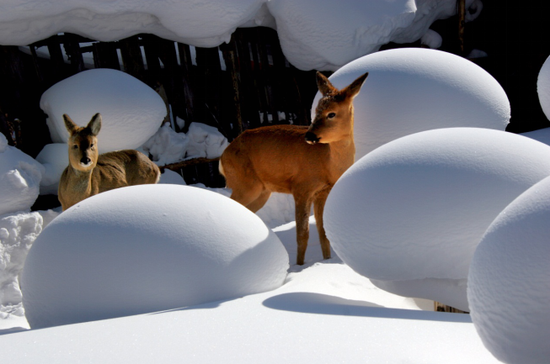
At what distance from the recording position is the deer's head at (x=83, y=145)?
5.27m

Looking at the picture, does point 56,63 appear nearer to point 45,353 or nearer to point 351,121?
point 351,121

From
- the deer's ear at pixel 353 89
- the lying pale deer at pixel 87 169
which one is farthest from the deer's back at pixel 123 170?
the deer's ear at pixel 353 89

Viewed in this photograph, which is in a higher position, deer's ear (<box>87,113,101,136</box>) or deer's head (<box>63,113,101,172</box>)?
deer's ear (<box>87,113,101,136</box>)

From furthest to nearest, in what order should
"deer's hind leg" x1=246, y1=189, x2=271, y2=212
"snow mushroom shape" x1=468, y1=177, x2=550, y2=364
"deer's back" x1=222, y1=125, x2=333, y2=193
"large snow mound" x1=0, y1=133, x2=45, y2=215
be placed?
"deer's hind leg" x1=246, y1=189, x2=271, y2=212 < "large snow mound" x1=0, y1=133, x2=45, y2=215 < "deer's back" x1=222, y1=125, x2=333, y2=193 < "snow mushroom shape" x1=468, y1=177, x2=550, y2=364

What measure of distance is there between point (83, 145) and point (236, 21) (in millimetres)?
3137

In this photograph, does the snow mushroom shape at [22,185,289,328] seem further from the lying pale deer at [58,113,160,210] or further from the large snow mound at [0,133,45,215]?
the large snow mound at [0,133,45,215]

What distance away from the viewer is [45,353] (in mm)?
2598

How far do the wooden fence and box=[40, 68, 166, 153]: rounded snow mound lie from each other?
34cm

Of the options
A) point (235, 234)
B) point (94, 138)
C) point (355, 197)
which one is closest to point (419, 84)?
point (355, 197)

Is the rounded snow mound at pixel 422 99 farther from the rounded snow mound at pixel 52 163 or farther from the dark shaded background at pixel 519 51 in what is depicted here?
the dark shaded background at pixel 519 51

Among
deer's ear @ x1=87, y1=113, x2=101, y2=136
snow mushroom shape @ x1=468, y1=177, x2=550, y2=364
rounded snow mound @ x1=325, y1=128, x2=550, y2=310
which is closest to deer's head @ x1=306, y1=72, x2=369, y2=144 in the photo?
rounded snow mound @ x1=325, y1=128, x2=550, y2=310

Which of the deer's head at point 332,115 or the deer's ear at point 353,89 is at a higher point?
the deer's ear at point 353,89

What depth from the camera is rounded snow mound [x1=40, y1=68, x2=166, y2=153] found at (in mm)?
6570

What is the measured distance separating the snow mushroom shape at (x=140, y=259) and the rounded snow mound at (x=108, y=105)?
2952 mm
